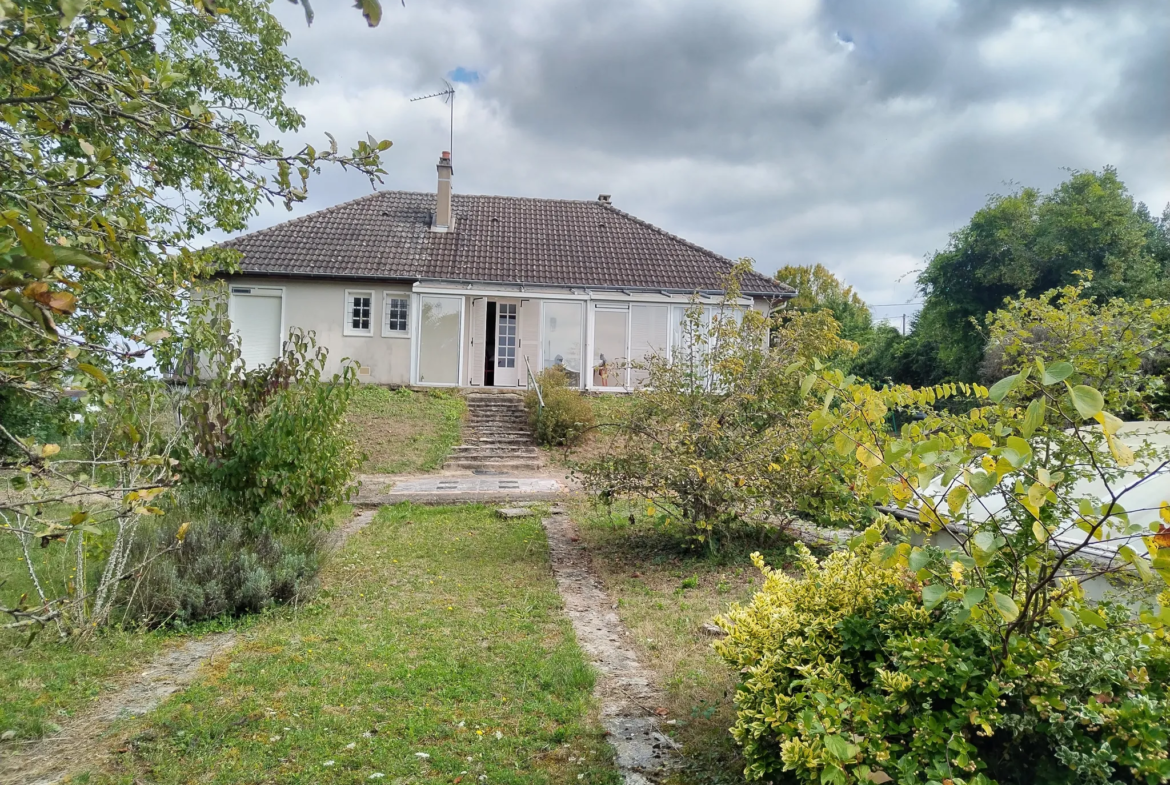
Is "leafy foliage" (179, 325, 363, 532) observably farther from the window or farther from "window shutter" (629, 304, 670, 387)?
"window shutter" (629, 304, 670, 387)

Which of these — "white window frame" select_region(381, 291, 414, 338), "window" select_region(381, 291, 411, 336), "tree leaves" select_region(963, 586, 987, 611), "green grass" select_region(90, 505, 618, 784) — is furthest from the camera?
"window" select_region(381, 291, 411, 336)

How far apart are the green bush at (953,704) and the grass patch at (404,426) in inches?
453

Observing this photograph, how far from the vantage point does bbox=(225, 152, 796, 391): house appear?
19.5m

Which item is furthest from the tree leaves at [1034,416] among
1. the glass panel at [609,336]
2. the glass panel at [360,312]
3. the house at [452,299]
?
the glass panel at [360,312]

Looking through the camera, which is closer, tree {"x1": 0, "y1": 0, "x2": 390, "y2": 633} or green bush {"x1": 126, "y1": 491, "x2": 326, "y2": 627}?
tree {"x1": 0, "y1": 0, "x2": 390, "y2": 633}

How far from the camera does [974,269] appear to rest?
22.9 m

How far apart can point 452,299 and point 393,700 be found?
16223 mm

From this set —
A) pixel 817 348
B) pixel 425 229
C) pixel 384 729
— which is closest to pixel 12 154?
pixel 384 729

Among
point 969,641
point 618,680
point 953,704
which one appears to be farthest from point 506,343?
point 953,704

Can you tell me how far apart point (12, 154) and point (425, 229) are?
19.5 meters

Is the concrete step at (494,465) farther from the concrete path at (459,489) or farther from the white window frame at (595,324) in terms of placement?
the white window frame at (595,324)

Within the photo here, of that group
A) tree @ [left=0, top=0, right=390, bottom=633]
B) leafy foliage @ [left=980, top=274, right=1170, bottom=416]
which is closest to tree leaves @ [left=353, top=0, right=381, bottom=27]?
tree @ [left=0, top=0, right=390, bottom=633]

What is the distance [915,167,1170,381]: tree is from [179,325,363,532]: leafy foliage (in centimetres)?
1929

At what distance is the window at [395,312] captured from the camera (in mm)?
19734
